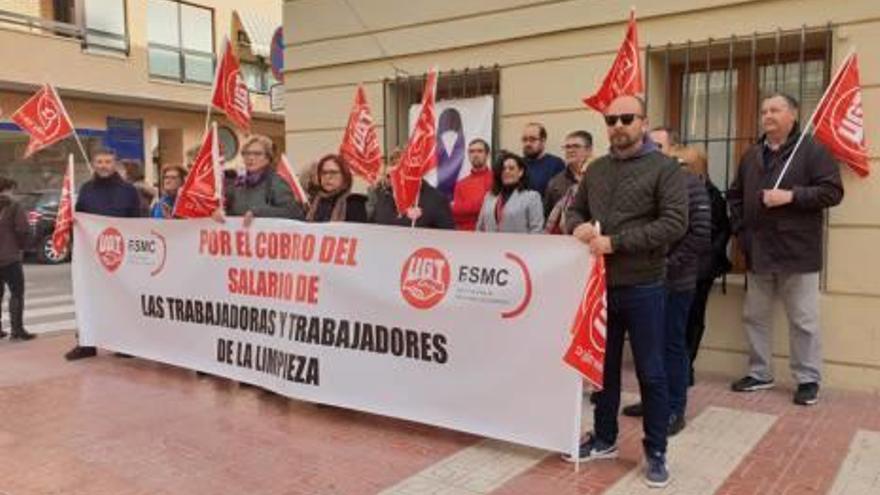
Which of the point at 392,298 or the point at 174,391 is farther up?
the point at 392,298

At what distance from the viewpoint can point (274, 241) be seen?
571cm

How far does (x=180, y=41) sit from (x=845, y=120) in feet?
75.2

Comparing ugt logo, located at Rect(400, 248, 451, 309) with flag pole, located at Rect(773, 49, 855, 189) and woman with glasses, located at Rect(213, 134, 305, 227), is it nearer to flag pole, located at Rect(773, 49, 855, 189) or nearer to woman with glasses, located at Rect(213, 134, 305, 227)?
woman with glasses, located at Rect(213, 134, 305, 227)

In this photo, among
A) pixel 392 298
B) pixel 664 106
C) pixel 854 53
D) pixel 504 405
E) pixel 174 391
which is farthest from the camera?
pixel 664 106

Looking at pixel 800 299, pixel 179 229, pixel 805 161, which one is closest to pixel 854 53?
pixel 805 161

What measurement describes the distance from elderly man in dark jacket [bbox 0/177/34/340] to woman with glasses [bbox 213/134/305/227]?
360cm

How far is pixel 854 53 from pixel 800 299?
167 centimetres

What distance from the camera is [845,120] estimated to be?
5.52 meters

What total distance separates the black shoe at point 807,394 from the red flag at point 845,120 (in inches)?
59.7

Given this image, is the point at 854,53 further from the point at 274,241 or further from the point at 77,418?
the point at 77,418

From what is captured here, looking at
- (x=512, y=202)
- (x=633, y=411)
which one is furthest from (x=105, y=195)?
(x=633, y=411)

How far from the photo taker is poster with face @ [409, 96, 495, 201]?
7.70 metres

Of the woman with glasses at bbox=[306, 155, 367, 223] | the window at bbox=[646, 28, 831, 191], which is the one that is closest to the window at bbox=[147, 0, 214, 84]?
the woman with glasses at bbox=[306, 155, 367, 223]

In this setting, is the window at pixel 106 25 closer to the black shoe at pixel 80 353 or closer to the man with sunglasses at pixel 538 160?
the black shoe at pixel 80 353
